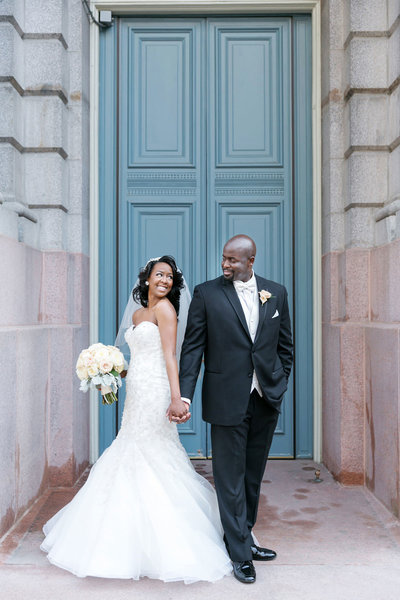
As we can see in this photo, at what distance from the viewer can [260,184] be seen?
643 centimetres

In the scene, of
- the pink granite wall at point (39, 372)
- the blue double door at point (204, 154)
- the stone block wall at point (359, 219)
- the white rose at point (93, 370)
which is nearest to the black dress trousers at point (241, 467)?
the white rose at point (93, 370)

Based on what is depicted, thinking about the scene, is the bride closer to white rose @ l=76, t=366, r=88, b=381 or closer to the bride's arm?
the bride's arm

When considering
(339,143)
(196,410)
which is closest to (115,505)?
(196,410)

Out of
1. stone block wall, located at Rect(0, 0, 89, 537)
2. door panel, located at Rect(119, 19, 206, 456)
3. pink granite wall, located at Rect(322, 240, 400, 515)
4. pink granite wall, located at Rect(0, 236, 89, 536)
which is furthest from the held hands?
door panel, located at Rect(119, 19, 206, 456)

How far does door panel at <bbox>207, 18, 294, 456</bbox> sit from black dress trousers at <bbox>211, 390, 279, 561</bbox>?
2.49 metres

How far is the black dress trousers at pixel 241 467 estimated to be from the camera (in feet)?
12.3

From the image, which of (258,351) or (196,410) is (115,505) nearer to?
(258,351)

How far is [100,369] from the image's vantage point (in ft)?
13.3

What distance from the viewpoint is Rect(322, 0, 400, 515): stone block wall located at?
533 centimetres

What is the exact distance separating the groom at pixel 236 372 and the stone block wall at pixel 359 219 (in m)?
Result: 1.68

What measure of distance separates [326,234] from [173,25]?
304 cm

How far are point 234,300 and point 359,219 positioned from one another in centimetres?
248

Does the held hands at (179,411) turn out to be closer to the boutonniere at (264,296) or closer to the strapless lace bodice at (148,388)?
the strapless lace bodice at (148,388)

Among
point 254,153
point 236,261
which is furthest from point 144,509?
point 254,153
